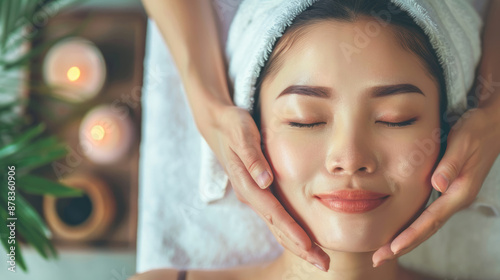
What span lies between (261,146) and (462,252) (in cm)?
49

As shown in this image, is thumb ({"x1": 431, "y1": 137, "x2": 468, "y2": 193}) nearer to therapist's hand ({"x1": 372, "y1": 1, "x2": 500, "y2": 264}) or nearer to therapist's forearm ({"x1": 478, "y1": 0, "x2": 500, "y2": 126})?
therapist's hand ({"x1": 372, "y1": 1, "x2": 500, "y2": 264})

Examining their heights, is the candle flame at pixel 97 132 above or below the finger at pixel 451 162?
below

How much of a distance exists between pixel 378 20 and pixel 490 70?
30 centimetres

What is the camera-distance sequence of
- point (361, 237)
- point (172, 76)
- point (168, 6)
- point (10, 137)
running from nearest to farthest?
point (361, 237)
point (168, 6)
point (172, 76)
point (10, 137)

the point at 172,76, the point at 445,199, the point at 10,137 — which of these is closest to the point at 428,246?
the point at 445,199

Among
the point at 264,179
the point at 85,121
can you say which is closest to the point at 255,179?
the point at 264,179

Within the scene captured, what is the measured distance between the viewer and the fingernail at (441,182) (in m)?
0.69

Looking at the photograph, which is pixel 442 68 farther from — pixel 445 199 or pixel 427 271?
pixel 427 271

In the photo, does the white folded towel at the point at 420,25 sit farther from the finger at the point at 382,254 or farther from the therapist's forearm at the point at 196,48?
the finger at the point at 382,254

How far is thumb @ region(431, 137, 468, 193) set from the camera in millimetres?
694

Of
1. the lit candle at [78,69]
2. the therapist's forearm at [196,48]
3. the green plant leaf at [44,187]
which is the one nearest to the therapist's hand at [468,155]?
the therapist's forearm at [196,48]

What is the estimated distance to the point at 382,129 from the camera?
67cm

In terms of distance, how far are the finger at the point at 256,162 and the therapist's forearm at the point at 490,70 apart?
0.40 metres

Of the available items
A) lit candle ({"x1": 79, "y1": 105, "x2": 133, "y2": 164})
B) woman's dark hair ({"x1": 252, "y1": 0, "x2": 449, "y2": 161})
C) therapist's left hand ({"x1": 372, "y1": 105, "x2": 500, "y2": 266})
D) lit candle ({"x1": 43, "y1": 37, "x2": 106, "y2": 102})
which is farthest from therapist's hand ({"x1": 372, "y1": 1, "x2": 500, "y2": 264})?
lit candle ({"x1": 43, "y1": 37, "x2": 106, "y2": 102})
